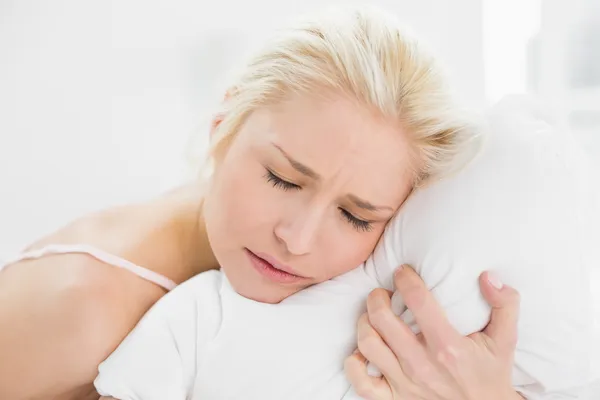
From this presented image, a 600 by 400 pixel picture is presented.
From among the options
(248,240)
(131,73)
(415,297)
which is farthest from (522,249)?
(131,73)

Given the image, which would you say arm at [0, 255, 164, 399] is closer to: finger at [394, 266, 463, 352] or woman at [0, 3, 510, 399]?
woman at [0, 3, 510, 399]

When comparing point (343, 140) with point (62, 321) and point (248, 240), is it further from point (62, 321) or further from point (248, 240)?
point (62, 321)

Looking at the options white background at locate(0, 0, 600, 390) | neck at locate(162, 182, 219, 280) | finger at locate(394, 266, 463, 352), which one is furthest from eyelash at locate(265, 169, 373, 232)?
white background at locate(0, 0, 600, 390)

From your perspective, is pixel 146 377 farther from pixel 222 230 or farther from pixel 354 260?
pixel 354 260

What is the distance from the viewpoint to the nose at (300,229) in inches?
37.4

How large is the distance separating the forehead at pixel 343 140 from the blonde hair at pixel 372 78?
0.02 metres

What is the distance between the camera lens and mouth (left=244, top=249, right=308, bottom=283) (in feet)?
3.29

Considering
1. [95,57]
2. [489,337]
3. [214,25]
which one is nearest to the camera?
[489,337]

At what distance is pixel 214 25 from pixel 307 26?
1567 mm

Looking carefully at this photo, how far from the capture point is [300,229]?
950mm

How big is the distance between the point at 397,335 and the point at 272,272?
7.8 inches

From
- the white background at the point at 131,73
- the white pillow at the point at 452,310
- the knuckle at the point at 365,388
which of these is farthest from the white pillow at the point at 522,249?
the white background at the point at 131,73

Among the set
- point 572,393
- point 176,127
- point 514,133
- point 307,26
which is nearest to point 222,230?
point 307,26

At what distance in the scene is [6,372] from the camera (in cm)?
104
